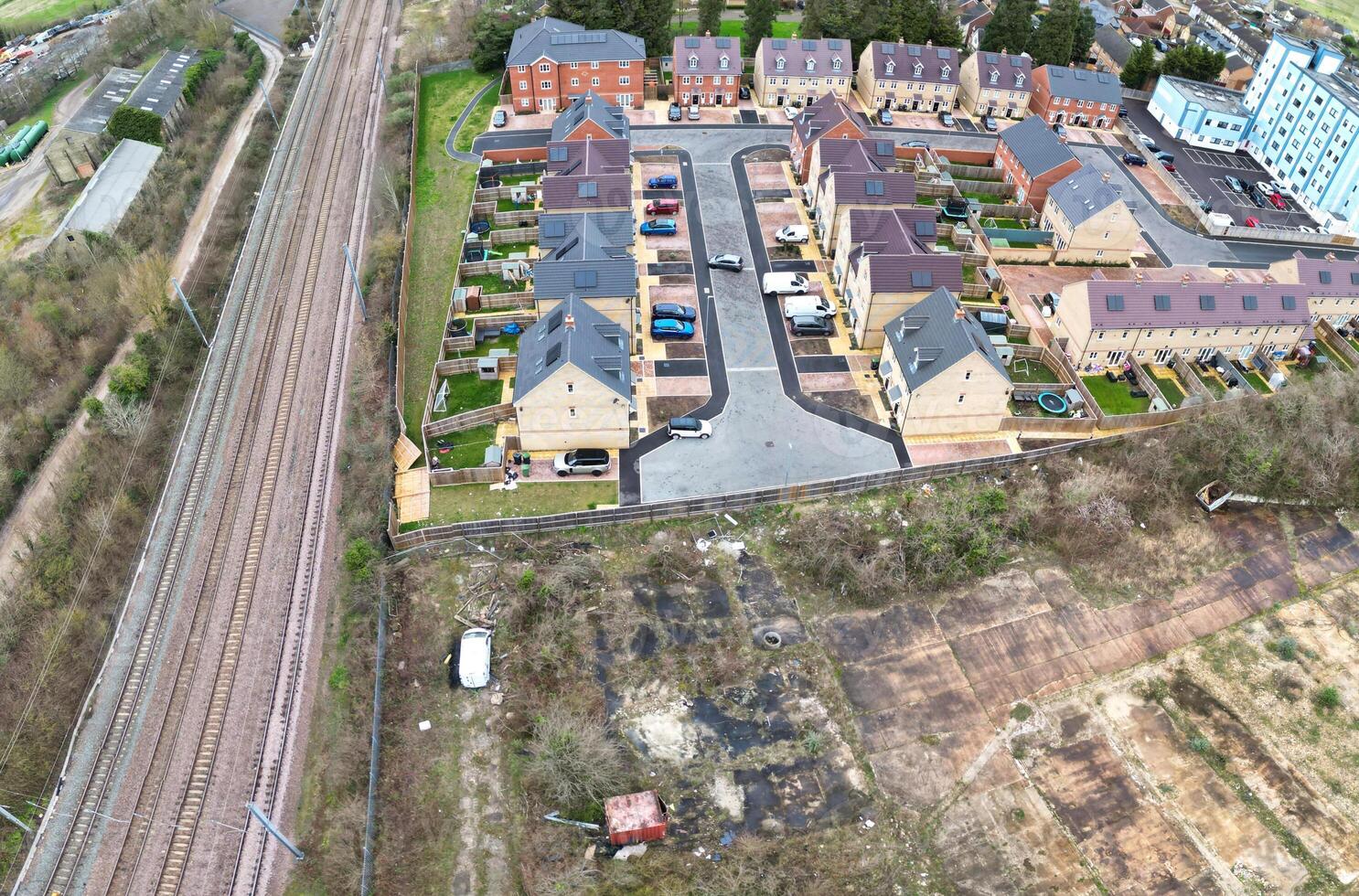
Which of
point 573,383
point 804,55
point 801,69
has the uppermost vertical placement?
point 804,55

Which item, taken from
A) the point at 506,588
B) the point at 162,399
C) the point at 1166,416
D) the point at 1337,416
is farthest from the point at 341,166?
the point at 1337,416

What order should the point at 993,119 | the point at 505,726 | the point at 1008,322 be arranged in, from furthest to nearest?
the point at 993,119, the point at 1008,322, the point at 505,726

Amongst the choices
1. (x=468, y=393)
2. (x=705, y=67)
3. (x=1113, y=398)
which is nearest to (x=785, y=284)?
(x=1113, y=398)

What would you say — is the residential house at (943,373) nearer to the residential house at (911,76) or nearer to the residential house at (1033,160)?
the residential house at (1033,160)

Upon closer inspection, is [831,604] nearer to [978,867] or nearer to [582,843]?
[978,867]

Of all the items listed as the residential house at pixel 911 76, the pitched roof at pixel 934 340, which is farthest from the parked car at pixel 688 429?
the residential house at pixel 911 76

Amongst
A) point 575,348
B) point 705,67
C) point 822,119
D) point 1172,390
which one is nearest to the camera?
point 575,348

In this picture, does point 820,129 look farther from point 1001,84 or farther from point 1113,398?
point 1113,398

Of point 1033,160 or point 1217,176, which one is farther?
point 1217,176
